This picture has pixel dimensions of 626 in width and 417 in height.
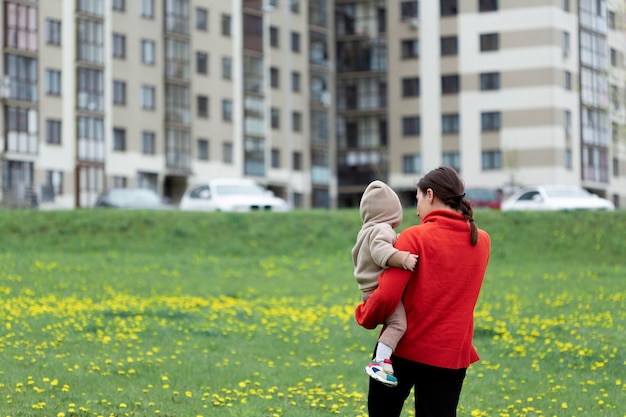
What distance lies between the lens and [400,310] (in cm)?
649

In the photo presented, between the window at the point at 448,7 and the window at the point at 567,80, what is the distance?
29.5 ft

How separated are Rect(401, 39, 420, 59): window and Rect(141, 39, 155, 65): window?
20721mm

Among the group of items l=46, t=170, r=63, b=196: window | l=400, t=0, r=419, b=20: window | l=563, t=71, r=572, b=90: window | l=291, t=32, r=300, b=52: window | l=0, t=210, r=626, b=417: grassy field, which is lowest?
l=0, t=210, r=626, b=417: grassy field

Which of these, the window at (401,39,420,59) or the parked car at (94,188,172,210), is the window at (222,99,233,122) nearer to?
the window at (401,39,420,59)

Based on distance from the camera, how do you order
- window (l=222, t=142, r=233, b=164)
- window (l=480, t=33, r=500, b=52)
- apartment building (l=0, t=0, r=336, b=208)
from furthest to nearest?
window (l=480, t=33, r=500, b=52) → window (l=222, t=142, r=233, b=164) → apartment building (l=0, t=0, r=336, b=208)

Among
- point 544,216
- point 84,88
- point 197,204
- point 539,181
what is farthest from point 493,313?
point 539,181

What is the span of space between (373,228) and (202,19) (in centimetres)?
7321

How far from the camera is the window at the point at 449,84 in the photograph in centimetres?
8348

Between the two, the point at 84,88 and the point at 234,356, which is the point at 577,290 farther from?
the point at 84,88

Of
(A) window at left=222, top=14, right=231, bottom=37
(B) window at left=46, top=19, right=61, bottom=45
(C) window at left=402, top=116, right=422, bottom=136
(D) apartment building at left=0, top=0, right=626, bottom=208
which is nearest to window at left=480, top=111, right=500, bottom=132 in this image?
(D) apartment building at left=0, top=0, right=626, bottom=208

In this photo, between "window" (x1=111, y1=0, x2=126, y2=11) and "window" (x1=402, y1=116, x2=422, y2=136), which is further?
"window" (x1=402, y1=116, x2=422, y2=136)

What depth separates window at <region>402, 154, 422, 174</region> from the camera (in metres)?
85.8

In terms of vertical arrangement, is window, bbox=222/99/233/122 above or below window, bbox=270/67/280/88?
below

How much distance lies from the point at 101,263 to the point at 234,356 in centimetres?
1382
